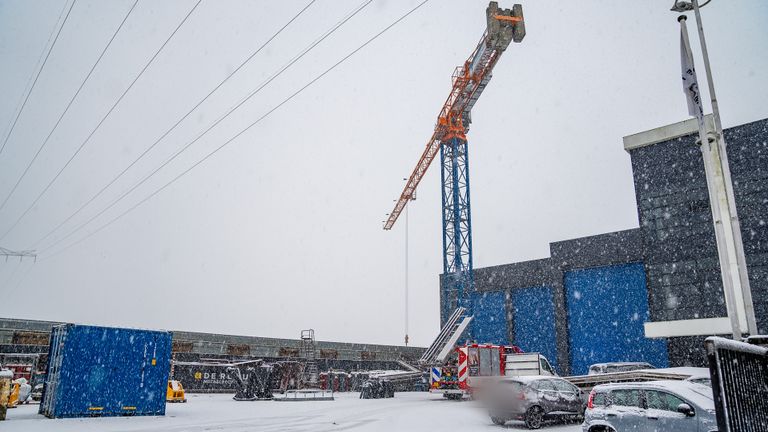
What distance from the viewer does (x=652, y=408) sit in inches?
335

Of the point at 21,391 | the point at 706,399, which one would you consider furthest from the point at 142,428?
the point at 706,399

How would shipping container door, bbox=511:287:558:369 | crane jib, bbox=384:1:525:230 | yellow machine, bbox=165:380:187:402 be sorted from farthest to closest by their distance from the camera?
1. crane jib, bbox=384:1:525:230
2. shipping container door, bbox=511:287:558:369
3. yellow machine, bbox=165:380:187:402

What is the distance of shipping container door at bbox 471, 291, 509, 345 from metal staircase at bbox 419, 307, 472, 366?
3.96m

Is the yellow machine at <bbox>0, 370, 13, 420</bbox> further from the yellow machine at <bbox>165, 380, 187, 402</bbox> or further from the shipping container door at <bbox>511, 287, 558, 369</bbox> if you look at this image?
the shipping container door at <bbox>511, 287, 558, 369</bbox>

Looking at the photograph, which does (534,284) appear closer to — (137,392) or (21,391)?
(137,392)

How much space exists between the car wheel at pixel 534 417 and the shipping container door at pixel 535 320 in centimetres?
2172

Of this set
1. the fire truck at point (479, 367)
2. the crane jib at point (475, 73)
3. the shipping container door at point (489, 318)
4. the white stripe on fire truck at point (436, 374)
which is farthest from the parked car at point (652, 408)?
the crane jib at point (475, 73)

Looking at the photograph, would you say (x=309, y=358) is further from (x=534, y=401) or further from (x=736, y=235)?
(x=736, y=235)

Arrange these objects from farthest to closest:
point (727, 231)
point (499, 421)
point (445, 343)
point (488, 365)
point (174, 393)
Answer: point (445, 343), point (488, 365), point (174, 393), point (499, 421), point (727, 231)

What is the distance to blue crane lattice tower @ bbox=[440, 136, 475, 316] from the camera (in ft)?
136

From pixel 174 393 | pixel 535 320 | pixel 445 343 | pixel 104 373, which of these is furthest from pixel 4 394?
pixel 535 320

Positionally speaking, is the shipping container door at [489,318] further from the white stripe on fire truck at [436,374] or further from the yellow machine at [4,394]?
the yellow machine at [4,394]

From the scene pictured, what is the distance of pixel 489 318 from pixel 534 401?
26829 millimetres

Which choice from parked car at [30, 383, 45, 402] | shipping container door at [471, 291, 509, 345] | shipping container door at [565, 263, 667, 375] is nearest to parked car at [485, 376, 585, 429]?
shipping container door at [565, 263, 667, 375]
